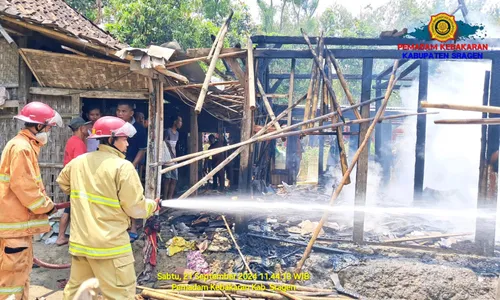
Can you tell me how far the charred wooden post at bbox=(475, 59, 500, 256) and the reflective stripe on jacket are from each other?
7.04 metres

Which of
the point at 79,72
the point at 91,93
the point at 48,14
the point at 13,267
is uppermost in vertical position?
the point at 48,14

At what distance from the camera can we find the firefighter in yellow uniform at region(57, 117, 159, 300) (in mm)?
3635

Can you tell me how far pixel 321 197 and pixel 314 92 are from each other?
260 inches

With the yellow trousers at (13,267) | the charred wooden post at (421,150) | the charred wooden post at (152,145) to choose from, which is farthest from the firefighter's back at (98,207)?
the charred wooden post at (421,150)

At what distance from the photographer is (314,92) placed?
636cm

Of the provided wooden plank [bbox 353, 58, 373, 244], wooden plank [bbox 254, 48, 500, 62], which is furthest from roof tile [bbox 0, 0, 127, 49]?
Answer: wooden plank [bbox 353, 58, 373, 244]

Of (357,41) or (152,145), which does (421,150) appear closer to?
(357,41)

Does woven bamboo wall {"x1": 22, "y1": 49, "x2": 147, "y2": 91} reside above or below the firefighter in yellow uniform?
above

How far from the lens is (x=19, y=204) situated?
398 centimetres

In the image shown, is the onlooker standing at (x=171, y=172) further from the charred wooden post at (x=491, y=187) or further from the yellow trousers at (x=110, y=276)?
the charred wooden post at (x=491, y=187)

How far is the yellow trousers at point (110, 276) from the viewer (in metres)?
3.67

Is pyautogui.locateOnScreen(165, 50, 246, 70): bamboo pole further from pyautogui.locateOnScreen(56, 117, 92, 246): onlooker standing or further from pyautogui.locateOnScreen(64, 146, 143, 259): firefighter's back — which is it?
pyautogui.locateOnScreen(64, 146, 143, 259): firefighter's back

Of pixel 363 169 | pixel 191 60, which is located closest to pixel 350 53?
pixel 363 169

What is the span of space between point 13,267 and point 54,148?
3.54 m
